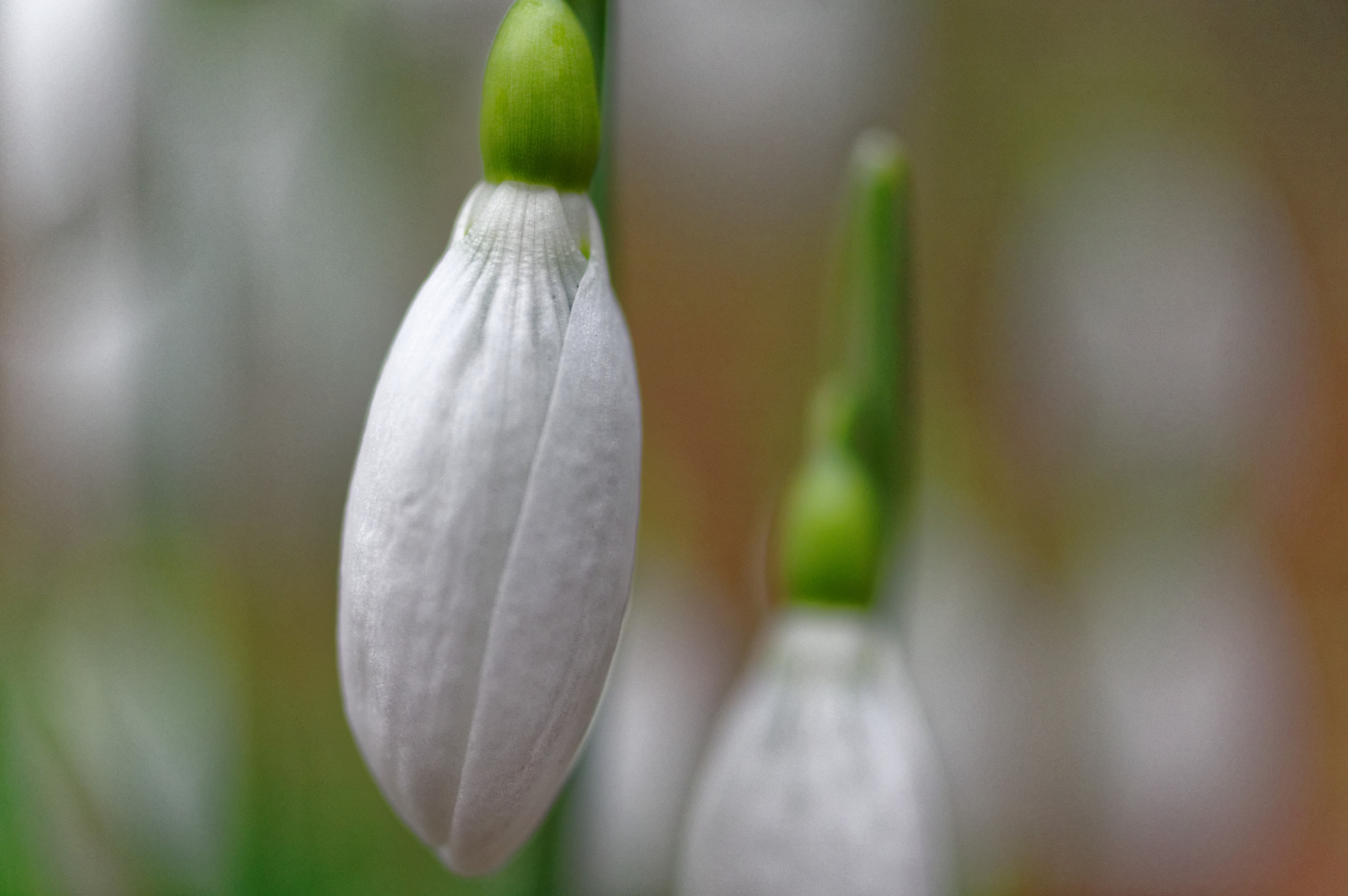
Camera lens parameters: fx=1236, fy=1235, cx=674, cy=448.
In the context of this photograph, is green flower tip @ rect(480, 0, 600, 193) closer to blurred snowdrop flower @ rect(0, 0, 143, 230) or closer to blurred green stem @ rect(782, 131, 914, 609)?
blurred green stem @ rect(782, 131, 914, 609)

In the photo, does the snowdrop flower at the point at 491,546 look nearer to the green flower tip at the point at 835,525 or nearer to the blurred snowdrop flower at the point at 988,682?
the green flower tip at the point at 835,525

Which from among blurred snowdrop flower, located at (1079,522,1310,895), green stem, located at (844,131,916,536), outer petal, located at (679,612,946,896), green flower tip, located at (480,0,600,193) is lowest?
blurred snowdrop flower, located at (1079,522,1310,895)

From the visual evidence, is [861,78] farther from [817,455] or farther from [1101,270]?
[817,455]

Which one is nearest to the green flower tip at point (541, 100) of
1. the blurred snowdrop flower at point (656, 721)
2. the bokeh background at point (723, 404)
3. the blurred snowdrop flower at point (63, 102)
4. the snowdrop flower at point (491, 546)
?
the snowdrop flower at point (491, 546)

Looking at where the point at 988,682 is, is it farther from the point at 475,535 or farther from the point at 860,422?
the point at 475,535

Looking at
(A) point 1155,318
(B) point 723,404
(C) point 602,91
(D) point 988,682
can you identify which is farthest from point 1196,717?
(C) point 602,91

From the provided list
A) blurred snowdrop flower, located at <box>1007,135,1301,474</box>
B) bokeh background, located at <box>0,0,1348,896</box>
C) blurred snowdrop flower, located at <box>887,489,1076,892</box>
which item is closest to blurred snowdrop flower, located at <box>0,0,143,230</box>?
bokeh background, located at <box>0,0,1348,896</box>

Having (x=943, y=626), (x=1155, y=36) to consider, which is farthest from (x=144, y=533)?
(x=1155, y=36)
